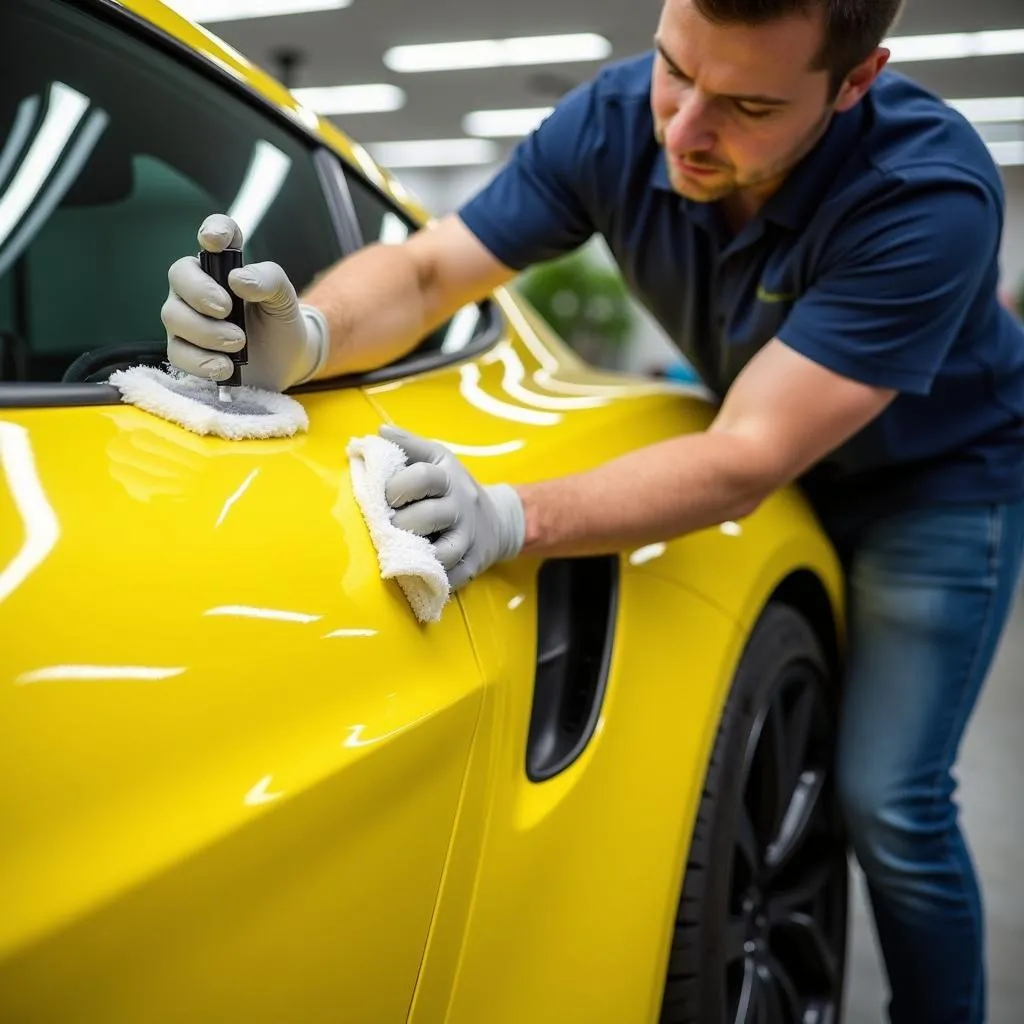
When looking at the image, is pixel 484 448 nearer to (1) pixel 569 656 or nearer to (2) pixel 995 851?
(1) pixel 569 656

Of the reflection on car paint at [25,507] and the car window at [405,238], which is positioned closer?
the reflection on car paint at [25,507]

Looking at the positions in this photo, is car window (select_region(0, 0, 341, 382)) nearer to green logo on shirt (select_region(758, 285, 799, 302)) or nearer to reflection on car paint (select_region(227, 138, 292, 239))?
reflection on car paint (select_region(227, 138, 292, 239))

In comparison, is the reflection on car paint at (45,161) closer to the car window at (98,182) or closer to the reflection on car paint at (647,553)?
the car window at (98,182)

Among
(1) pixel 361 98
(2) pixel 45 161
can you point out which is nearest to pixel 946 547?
(2) pixel 45 161

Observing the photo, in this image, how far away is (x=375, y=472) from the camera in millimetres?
785

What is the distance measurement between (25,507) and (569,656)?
1.70ft

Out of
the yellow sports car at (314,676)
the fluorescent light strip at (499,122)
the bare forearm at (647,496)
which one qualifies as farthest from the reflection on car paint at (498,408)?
the fluorescent light strip at (499,122)

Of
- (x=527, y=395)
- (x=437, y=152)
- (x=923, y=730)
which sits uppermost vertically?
(x=527, y=395)

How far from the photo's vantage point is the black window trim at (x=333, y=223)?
693 mm

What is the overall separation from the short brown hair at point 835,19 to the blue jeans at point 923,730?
0.60 m

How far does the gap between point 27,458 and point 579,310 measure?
10.9m

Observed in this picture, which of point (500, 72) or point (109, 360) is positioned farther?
point (500, 72)

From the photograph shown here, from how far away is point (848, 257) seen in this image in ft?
3.87

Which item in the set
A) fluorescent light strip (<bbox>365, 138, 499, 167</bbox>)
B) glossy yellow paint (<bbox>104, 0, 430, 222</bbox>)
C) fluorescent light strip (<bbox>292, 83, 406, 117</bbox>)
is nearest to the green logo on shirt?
glossy yellow paint (<bbox>104, 0, 430, 222</bbox>)
